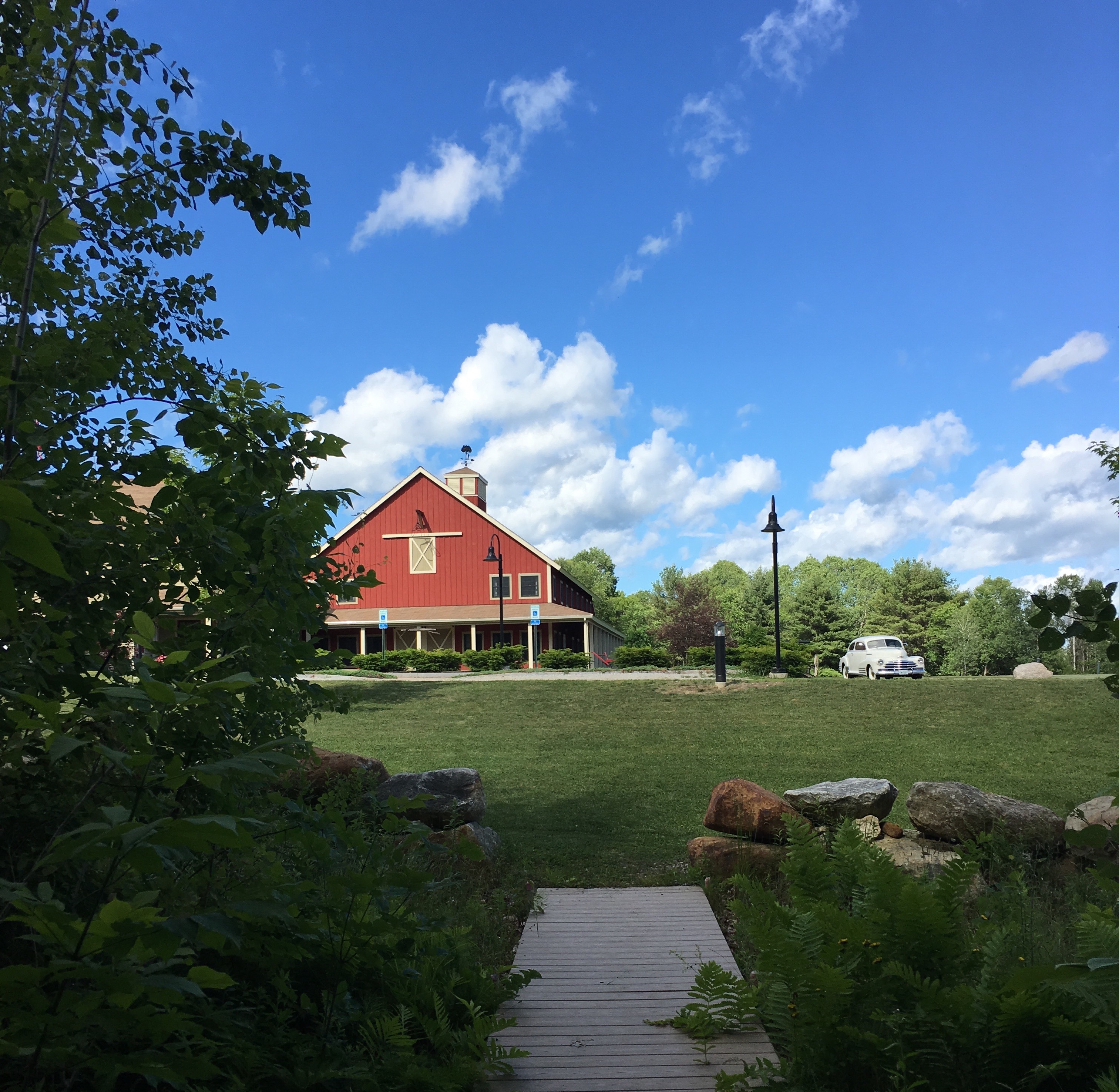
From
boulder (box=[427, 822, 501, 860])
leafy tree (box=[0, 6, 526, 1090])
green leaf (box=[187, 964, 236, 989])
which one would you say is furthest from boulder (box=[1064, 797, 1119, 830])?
green leaf (box=[187, 964, 236, 989])

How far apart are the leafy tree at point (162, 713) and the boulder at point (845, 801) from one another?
590cm

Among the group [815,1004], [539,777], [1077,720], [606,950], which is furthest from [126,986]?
[1077,720]

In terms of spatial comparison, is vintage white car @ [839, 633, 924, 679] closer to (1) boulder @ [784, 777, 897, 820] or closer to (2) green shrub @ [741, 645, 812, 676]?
(2) green shrub @ [741, 645, 812, 676]

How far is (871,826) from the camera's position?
9562 millimetres

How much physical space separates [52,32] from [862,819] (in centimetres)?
976

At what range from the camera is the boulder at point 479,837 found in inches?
305

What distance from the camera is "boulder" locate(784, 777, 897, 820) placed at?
376 inches

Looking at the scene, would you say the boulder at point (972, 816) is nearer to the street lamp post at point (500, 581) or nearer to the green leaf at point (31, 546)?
the green leaf at point (31, 546)

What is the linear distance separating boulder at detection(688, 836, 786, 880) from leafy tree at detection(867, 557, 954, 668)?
61636 millimetres

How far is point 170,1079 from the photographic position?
176 cm

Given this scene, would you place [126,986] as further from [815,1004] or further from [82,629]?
[815,1004]

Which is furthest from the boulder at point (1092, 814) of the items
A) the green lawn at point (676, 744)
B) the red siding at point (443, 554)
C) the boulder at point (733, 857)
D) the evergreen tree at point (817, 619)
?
the evergreen tree at point (817, 619)

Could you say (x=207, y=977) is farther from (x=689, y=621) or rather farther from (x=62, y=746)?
(x=689, y=621)

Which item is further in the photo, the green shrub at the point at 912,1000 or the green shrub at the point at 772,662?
the green shrub at the point at 772,662
